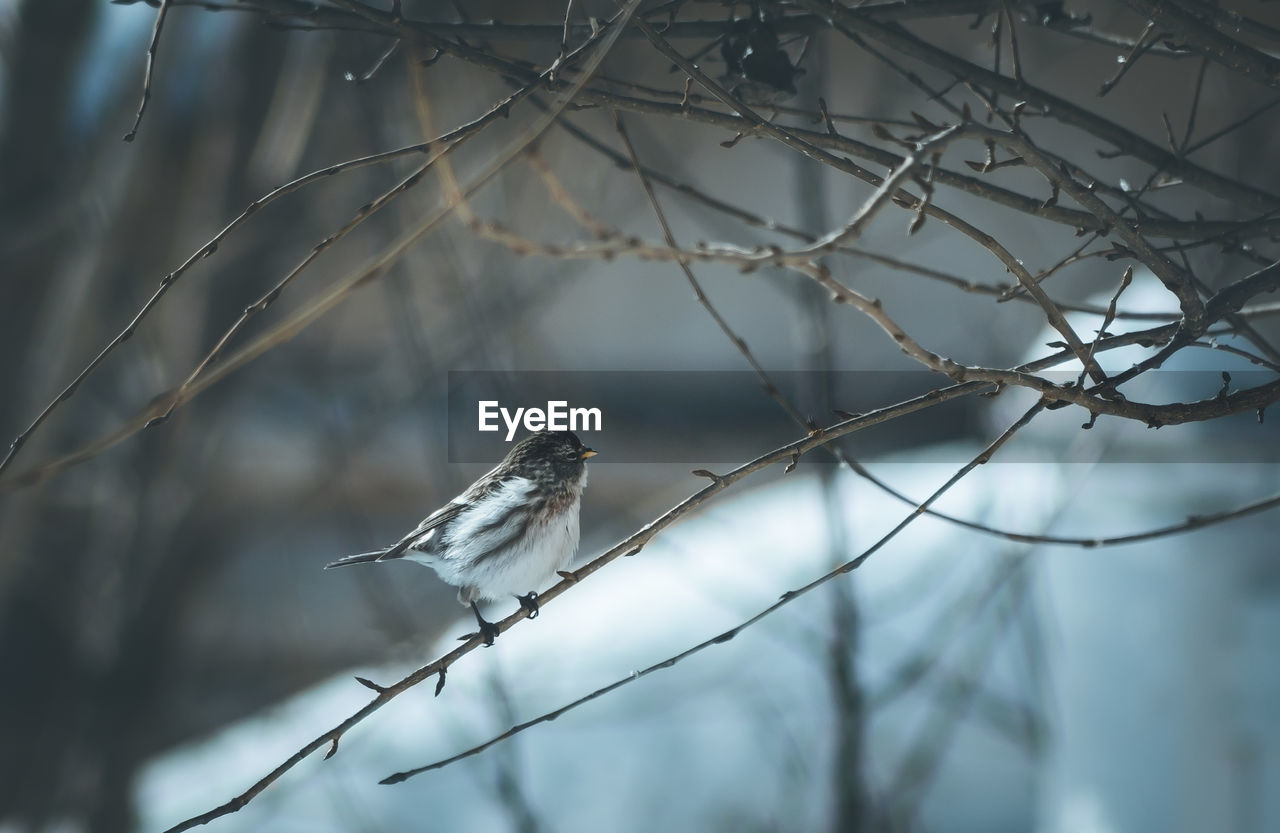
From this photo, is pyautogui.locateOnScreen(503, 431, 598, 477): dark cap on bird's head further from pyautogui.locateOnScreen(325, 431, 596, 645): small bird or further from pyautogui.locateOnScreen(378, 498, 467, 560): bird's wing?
pyautogui.locateOnScreen(378, 498, 467, 560): bird's wing

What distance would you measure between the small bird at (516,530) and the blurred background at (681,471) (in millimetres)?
97

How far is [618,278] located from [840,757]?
2826 millimetres

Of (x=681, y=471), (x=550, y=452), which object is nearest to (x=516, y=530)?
(x=550, y=452)

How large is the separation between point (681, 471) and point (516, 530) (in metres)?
1.45

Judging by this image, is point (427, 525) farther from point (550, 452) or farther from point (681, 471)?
point (681, 471)

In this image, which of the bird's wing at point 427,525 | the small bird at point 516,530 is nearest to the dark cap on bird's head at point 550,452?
the small bird at point 516,530

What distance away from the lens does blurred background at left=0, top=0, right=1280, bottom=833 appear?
3.90ft

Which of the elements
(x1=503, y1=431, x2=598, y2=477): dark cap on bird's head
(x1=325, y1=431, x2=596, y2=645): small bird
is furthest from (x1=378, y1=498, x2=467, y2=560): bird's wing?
(x1=503, y1=431, x2=598, y2=477): dark cap on bird's head

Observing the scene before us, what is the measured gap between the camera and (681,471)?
9.41 feet

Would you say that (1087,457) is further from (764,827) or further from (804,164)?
(764,827)

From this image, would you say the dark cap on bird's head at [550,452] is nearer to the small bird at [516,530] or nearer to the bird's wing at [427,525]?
the small bird at [516,530]

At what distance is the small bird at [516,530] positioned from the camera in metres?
1.41

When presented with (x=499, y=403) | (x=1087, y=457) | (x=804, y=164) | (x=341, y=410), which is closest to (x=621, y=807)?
(x=499, y=403)

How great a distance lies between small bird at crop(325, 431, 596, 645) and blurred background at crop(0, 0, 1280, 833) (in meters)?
0.10
